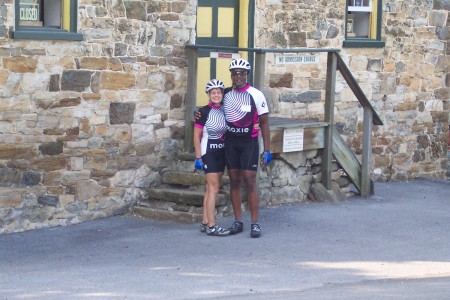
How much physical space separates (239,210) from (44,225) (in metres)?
2.19

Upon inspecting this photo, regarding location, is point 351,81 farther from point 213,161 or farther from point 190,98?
point 213,161

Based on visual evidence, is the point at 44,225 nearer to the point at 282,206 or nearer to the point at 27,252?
the point at 27,252

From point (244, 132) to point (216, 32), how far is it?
285cm

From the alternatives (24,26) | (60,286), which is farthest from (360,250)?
(24,26)

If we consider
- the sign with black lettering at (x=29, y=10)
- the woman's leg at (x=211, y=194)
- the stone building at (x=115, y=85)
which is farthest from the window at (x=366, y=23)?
the sign with black lettering at (x=29, y=10)

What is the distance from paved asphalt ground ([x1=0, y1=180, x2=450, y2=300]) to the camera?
9.82 metres

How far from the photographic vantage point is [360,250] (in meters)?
11.7

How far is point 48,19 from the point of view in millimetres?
12758

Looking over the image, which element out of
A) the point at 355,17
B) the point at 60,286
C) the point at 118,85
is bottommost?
the point at 60,286

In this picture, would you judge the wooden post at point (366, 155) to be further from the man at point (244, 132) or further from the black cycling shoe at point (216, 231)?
the black cycling shoe at point (216, 231)

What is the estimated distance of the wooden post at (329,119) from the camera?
14.5 meters

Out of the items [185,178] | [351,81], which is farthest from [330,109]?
[185,178]

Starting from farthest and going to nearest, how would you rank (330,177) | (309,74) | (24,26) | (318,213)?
(309,74) → (330,177) → (318,213) → (24,26)

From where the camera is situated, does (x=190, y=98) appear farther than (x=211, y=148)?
Yes
